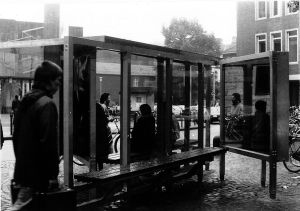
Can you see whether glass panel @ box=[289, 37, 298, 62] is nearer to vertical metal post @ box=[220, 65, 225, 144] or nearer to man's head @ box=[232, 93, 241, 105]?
man's head @ box=[232, 93, 241, 105]

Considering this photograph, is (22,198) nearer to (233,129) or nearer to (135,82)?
(135,82)

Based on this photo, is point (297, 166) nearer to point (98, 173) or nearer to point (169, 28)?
point (98, 173)

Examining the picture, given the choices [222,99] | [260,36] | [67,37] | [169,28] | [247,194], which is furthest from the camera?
[169,28]

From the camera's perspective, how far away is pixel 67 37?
198 inches

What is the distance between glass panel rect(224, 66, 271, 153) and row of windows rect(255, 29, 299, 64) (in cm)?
2161

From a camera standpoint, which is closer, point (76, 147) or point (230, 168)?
point (76, 147)

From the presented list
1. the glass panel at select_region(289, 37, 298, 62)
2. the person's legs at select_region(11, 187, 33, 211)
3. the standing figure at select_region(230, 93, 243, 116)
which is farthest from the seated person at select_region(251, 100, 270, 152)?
the glass panel at select_region(289, 37, 298, 62)

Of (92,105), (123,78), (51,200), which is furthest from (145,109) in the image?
(51,200)

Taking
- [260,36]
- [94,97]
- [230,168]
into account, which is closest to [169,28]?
[260,36]

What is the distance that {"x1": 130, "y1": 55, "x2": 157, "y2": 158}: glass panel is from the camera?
23.4 ft

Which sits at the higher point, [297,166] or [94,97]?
[94,97]

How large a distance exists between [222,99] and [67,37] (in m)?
4.08

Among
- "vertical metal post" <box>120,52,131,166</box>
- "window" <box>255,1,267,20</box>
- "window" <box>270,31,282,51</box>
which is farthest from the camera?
"window" <box>255,1,267,20</box>

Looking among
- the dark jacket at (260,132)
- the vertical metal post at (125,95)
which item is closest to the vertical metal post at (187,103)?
the dark jacket at (260,132)
